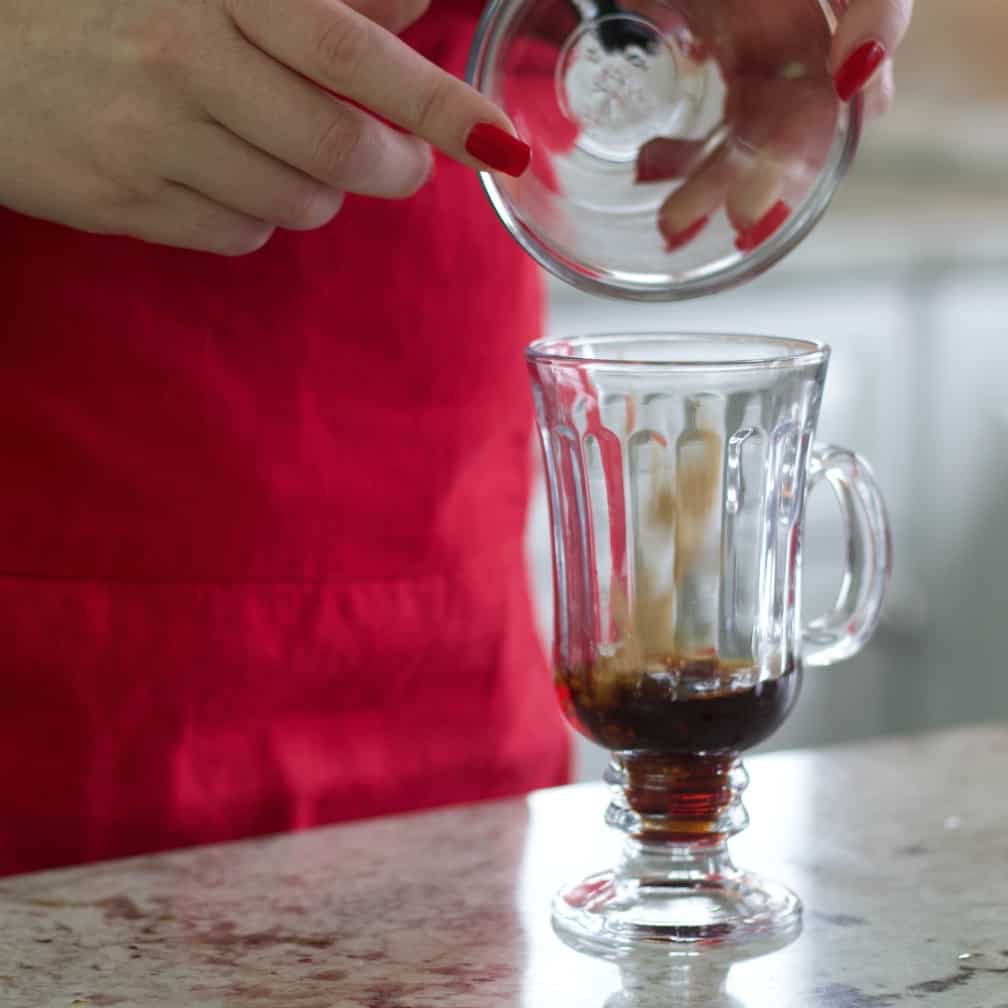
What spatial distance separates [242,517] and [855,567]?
10.5 inches

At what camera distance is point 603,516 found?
512mm

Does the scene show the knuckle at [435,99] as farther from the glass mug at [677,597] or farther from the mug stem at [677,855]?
the mug stem at [677,855]

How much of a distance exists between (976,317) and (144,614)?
5.38 feet

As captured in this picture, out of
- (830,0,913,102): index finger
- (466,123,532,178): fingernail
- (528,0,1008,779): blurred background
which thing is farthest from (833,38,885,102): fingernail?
(528,0,1008,779): blurred background

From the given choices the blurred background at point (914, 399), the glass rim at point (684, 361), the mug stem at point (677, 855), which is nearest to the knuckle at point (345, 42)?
the glass rim at point (684, 361)

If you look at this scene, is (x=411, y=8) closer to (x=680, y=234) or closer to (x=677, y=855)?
(x=680, y=234)

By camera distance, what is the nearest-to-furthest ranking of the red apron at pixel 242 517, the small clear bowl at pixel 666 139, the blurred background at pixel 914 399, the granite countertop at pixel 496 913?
the granite countertop at pixel 496 913 < the small clear bowl at pixel 666 139 < the red apron at pixel 242 517 < the blurred background at pixel 914 399

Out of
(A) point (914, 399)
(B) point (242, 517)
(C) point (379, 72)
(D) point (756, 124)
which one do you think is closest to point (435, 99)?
(C) point (379, 72)

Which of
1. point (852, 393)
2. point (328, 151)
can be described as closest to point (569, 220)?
point (328, 151)

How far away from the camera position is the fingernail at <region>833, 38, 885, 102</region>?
0.53m

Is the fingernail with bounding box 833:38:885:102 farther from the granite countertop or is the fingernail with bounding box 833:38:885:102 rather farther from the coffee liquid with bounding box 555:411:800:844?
the granite countertop

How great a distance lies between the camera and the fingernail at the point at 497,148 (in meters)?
0.51

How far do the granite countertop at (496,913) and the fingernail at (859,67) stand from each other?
27 cm

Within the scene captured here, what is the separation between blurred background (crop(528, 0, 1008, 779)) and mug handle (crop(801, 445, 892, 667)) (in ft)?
4.58
